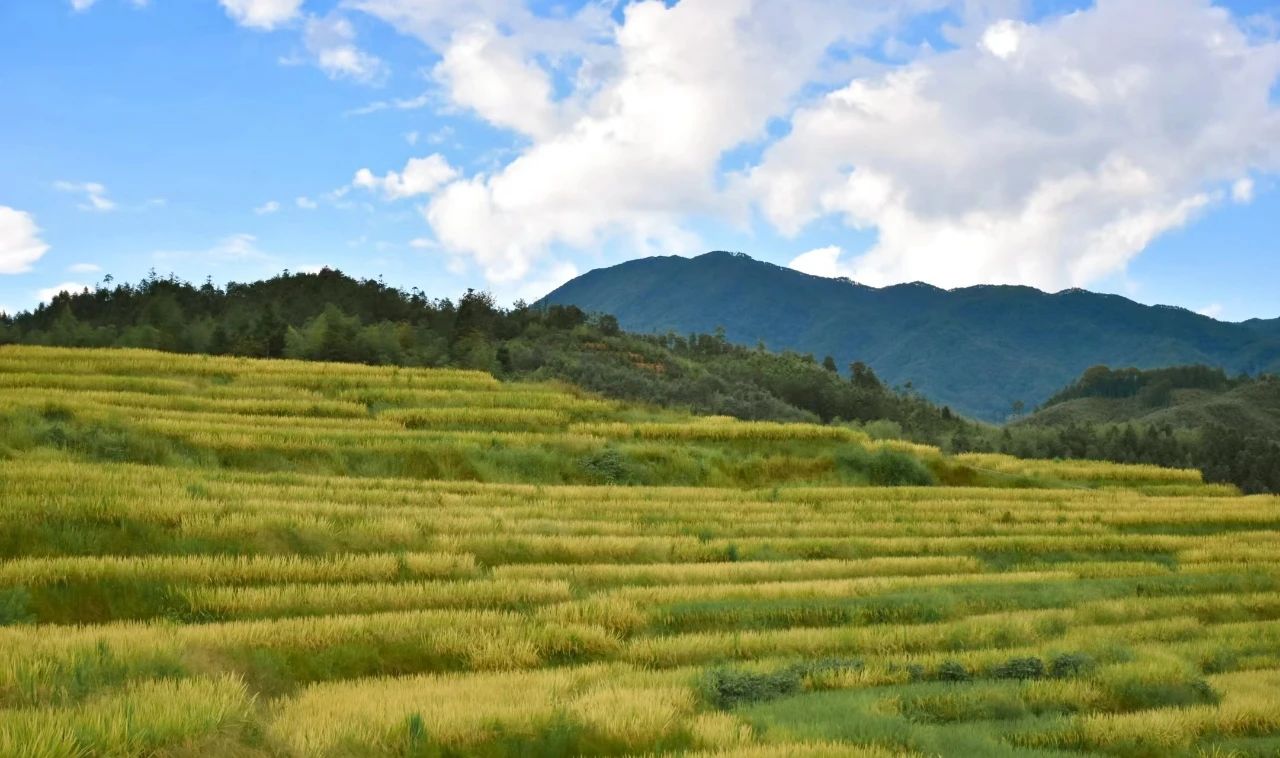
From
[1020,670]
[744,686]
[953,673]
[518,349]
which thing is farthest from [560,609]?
[518,349]

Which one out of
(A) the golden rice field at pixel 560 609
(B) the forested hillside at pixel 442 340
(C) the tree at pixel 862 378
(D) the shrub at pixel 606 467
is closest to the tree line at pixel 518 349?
(B) the forested hillside at pixel 442 340

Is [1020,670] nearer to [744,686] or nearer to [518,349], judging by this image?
[744,686]

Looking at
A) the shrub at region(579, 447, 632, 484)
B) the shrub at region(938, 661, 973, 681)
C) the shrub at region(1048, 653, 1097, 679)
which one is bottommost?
the shrub at region(938, 661, 973, 681)

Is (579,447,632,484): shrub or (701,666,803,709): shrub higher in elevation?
(579,447,632,484): shrub

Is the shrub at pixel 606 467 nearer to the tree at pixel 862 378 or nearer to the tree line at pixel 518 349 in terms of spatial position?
the tree line at pixel 518 349

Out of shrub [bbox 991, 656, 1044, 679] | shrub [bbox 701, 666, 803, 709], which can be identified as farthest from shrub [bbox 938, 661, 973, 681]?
shrub [bbox 701, 666, 803, 709]

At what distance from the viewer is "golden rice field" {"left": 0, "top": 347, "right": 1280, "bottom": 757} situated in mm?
7891

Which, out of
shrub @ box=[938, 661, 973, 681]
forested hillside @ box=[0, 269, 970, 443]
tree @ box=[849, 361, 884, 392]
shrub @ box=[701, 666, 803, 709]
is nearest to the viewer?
shrub @ box=[701, 666, 803, 709]

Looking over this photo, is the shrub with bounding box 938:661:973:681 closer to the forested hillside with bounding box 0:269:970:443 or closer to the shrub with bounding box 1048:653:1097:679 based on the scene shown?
the shrub with bounding box 1048:653:1097:679

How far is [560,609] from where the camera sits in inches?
537

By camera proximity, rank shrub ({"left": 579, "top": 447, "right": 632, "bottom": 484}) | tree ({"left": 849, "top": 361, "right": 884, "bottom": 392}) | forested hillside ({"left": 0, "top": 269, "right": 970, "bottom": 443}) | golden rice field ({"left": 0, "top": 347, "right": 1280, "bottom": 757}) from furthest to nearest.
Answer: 1. tree ({"left": 849, "top": 361, "right": 884, "bottom": 392})
2. forested hillside ({"left": 0, "top": 269, "right": 970, "bottom": 443})
3. shrub ({"left": 579, "top": 447, "right": 632, "bottom": 484})
4. golden rice field ({"left": 0, "top": 347, "right": 1280, "bottom": 757})

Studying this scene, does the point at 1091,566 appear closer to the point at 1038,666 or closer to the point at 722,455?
the point at 1038,666

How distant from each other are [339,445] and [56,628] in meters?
22.1

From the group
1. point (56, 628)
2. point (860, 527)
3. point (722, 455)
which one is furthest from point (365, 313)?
point (56, 628)
